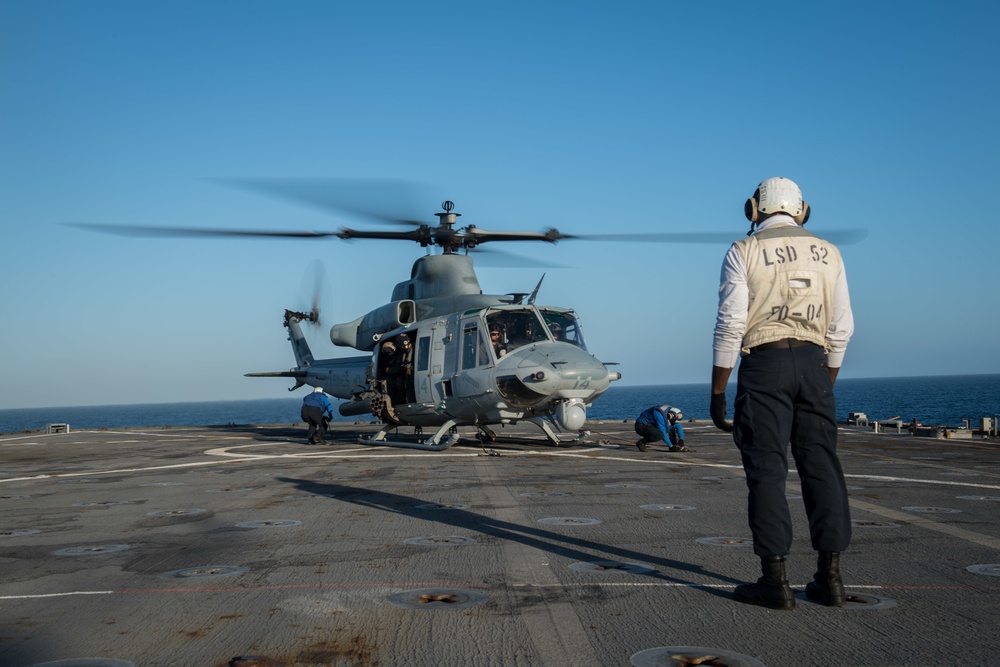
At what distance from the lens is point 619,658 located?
3.24 metres

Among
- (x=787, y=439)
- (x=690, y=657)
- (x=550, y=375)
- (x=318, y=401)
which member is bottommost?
(x=690, y=657)

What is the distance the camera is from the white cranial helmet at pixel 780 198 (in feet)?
15.6

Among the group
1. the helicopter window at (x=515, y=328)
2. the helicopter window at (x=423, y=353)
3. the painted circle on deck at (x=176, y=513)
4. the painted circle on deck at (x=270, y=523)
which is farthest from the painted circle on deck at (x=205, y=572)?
the helicopter window at (x=423, y=353)

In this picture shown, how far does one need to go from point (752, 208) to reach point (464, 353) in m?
11.3

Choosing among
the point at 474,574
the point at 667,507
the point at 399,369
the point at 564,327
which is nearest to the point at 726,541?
the point at 667,507

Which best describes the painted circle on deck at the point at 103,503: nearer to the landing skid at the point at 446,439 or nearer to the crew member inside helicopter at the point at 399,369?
the landing skid at the point at 446,439

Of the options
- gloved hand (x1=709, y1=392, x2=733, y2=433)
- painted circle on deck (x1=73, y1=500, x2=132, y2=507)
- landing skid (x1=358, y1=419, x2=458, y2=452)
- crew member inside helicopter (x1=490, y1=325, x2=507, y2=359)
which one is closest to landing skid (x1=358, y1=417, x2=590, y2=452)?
landing skid (x1=358, y1=419, x2=458, y2=452)

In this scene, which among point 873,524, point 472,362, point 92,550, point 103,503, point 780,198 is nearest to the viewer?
point 780,198

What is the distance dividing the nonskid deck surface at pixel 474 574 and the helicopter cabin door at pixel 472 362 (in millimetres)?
5039

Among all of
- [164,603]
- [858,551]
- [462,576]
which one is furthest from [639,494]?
[164,603]

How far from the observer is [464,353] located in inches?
627

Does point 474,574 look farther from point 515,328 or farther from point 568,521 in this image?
point 515,328

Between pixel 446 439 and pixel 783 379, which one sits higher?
pixel 783 379

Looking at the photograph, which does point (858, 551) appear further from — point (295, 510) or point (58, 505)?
point (58, 505)
